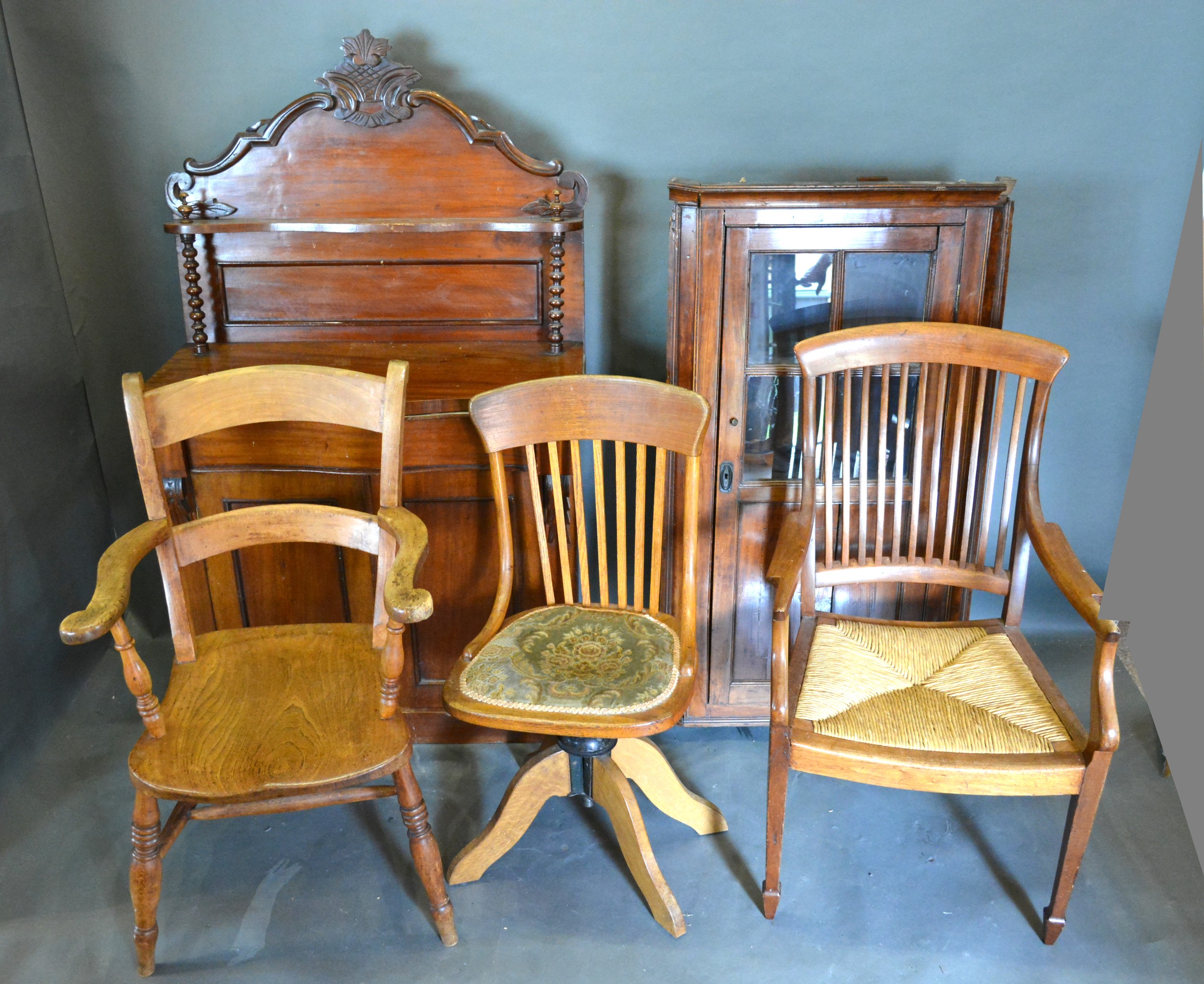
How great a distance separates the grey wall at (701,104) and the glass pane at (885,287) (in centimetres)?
50

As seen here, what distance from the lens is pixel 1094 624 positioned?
180 centimetres

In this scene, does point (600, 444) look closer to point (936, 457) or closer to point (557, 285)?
point (557, 285)

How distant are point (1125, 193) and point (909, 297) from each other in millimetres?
843

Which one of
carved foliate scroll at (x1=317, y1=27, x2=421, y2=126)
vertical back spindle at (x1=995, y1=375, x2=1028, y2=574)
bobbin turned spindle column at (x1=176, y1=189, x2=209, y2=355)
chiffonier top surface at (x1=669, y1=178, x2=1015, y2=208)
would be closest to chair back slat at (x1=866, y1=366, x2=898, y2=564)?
vertical back spindle at (x1=995, y1=375, x2=1028, y2=574)

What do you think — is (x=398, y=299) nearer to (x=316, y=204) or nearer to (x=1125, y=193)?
(x=316, y=204)

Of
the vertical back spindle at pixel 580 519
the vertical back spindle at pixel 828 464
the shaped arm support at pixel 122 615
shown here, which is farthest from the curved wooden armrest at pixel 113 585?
the vertical back spindle at pixel 828 464

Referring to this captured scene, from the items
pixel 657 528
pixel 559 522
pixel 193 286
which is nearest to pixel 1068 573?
pixel 657 528

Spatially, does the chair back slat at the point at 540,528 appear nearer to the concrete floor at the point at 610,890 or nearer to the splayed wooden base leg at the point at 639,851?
the splayed wooden base leg at the point at 639,851

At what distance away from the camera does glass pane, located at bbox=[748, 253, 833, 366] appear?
2.23m

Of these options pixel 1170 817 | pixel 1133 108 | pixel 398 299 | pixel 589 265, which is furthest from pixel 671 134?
pixel 1170 817

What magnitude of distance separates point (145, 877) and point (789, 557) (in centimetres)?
141

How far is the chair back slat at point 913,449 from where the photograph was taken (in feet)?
7.07

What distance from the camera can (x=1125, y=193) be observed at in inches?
103

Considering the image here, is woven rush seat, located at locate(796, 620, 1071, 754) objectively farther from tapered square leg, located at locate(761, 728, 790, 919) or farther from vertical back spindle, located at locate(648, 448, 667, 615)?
vertical back spindle, located at locate(648, 448, 667, 615)
